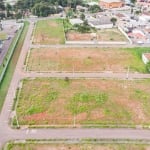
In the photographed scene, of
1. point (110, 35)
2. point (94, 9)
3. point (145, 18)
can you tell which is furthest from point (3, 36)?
point (145, 18)

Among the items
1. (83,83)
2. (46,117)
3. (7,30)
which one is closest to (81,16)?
(7,30)

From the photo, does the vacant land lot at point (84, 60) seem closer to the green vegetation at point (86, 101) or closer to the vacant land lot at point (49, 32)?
the vacant land lot at point (49, 32)

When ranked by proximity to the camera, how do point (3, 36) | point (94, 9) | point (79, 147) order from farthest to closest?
point (94, 9) → point (3, 36) → point (79, 147)

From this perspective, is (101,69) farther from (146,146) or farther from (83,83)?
(146,146)

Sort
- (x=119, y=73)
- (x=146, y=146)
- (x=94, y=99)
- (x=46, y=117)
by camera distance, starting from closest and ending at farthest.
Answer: (x=146, y=146)
(x=46, y=117)
(x=94, y=99)
(x=119, y=73)

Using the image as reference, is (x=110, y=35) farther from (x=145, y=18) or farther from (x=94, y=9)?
(x=94, y=9)

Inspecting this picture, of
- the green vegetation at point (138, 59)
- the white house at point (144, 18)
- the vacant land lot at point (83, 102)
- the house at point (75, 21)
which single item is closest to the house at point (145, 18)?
the white house at point (144, 18)

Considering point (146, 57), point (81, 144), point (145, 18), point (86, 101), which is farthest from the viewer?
point (145, 18)
